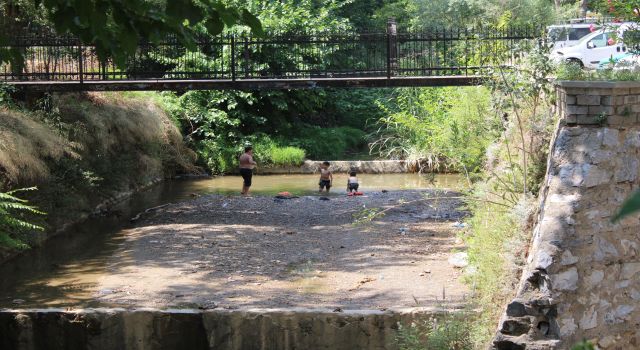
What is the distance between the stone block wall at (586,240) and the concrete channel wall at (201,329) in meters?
1.89

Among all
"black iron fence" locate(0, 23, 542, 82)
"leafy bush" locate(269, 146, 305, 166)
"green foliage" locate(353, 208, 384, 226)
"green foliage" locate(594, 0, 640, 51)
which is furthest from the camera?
"leafy bush" locate(269, 146, 305, 166)

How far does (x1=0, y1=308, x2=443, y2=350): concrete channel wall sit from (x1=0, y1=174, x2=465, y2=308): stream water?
621 millimetres

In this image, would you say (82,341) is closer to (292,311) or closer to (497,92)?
(292,311)

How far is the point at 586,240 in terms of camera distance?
8.46m

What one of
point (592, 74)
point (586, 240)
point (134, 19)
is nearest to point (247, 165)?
point (592, 74)

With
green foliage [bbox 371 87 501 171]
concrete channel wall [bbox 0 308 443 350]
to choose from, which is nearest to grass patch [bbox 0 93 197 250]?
concrete channel wall [bbox 0 308 443 350]

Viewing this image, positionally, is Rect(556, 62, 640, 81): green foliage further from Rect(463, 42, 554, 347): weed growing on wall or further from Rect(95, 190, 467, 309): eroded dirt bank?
Rect(95, 190, 467, 309): eroded dirt bank

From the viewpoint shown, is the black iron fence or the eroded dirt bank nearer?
the eroded dirt bank

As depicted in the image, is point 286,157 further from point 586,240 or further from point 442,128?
point 586,240

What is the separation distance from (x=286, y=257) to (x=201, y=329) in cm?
338

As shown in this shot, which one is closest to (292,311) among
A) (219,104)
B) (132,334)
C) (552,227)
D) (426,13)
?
(132,334)

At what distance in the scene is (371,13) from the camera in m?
37.9

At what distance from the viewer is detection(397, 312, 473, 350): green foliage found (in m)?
8.80

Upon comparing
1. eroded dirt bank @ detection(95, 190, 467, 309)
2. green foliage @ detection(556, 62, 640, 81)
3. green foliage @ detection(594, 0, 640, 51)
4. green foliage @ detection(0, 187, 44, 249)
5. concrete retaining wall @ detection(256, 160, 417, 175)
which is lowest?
eroded dirt bank @ detection(95, 190, 467, 309)
